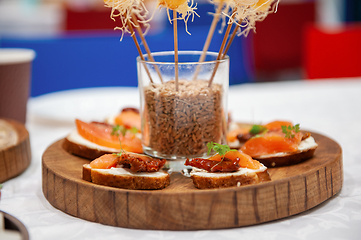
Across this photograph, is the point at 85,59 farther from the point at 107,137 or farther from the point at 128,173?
the point at 128,173

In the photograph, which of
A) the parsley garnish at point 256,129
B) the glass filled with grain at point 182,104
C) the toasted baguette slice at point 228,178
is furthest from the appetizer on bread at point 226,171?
the parsley garnish at point 256,129

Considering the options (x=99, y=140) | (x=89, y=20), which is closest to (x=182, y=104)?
(x=99, y=140)

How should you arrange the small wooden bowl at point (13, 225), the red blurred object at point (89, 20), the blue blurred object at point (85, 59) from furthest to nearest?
the red blurred object at point (89, 20) < the blue blurred object at point (85, 59) < the small wooden bowl at point (13, 225)

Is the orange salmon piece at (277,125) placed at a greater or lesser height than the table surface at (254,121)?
greater

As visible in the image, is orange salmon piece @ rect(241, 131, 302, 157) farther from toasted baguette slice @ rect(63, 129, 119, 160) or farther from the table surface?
toasted baguette slice @ rect(63, 129, 119, 160)

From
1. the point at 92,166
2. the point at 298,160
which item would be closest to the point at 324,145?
the point at 298,160

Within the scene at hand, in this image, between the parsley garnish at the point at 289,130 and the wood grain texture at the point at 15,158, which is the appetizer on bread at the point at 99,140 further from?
the parsley garnish at the point at 289,130

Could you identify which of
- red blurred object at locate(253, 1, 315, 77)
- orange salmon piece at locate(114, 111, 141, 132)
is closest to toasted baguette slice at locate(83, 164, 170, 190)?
orange salmon piece at locate(114, 111, 141, 132)
